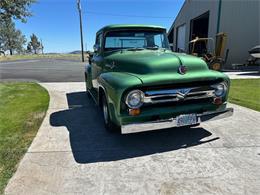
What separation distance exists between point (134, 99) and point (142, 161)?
0.92m

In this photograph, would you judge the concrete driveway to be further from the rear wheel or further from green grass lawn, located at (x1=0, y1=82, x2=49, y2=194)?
the rear wheel

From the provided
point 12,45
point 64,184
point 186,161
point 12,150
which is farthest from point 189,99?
point 12,45

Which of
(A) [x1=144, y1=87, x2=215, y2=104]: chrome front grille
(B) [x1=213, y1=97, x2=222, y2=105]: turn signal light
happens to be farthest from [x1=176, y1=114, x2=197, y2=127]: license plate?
(B) [x1=213, y1=97, x2=222, y2=105]: turn signal light

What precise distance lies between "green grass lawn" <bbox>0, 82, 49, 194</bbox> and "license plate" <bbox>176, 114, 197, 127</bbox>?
249 centimetres

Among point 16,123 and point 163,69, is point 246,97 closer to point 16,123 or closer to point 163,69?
point 163,69

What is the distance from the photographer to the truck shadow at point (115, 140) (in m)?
3.81

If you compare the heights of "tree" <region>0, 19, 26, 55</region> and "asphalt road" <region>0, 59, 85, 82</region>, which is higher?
"tree" <region>0, 19, 26, 55</region>

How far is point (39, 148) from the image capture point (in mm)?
4035

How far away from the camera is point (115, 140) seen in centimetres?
436

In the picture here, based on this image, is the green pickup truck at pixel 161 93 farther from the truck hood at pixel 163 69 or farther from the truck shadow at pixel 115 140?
the truck shadow at pixel 115 140

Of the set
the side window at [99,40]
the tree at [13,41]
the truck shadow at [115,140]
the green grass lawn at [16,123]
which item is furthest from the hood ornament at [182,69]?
the tree at [13,41]

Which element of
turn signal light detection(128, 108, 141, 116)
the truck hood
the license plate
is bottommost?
the license plate

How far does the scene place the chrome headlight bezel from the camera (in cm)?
421

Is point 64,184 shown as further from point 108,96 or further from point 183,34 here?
point 183,34
